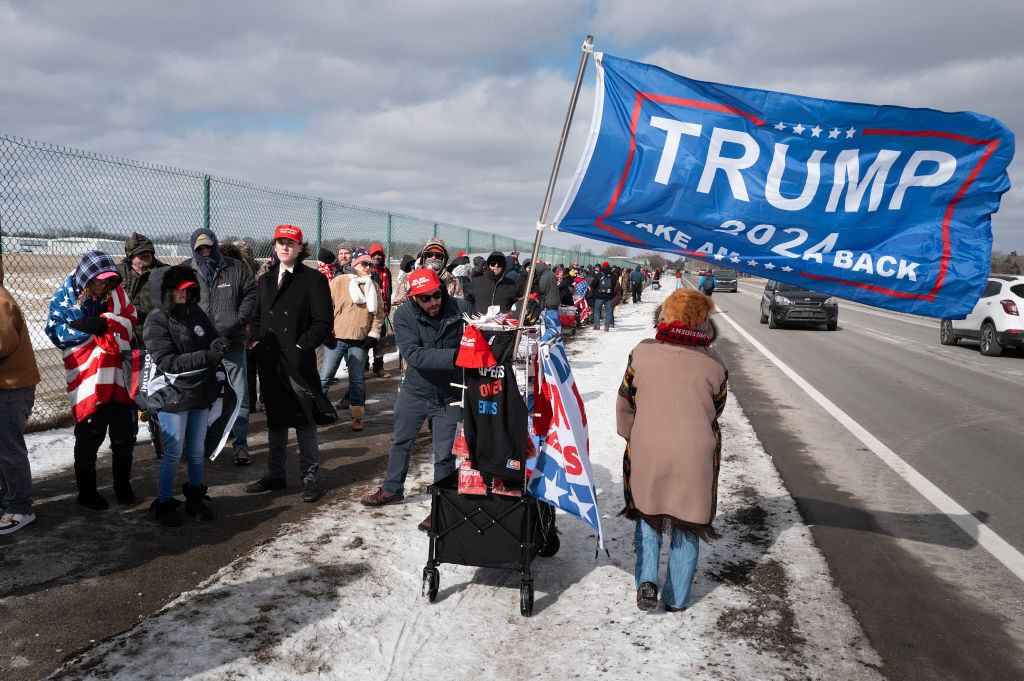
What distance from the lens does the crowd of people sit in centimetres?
358

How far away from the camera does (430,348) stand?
14.9 ft

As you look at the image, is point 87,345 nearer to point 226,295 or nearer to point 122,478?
point 122,478

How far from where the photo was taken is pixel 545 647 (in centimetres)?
331

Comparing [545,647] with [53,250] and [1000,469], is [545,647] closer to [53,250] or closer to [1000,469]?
[1000,469]

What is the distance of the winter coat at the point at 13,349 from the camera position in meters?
4.12

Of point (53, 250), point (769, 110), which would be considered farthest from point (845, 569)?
point (53, 250)

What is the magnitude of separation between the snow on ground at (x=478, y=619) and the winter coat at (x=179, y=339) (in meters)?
1.14

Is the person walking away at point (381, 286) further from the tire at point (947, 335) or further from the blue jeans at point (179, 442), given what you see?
the tire at point (947, 335)

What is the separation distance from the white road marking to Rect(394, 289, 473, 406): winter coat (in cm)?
379

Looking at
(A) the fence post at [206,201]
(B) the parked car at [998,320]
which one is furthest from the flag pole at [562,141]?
(B) the parked car at [998,320]

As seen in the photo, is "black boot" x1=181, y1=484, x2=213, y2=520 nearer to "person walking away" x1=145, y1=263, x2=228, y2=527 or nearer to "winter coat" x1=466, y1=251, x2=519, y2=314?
"person walking away" x1=145, y1=263, x2=228, y2=527

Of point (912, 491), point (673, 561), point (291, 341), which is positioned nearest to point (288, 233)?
point (291, 341)

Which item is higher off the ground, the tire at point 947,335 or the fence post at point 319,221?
the fence post at point 319,221

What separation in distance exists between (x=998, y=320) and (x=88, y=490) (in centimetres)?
1698
